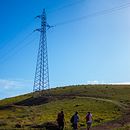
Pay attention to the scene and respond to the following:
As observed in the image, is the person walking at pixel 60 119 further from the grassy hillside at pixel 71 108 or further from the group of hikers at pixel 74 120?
the grassy hillside at pixel 71 108

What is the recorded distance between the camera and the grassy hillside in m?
52.8

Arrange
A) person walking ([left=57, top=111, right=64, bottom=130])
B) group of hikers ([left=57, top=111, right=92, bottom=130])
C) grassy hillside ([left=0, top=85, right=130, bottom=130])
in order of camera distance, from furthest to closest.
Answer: grassy hillside ([left=0, top=85, right=130, bottom=130])
person walking ([left=57, top=111, right=64, bottom=130])
group of hikers ([left=57, top=111, right=92, bottom=130])

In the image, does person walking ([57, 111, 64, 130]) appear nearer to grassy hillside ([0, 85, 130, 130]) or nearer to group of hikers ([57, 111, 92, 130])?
group of hikers ([57, 111, 92, 130])

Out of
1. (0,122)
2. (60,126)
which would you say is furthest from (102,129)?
(0,122)

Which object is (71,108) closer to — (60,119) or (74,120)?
(60,119)

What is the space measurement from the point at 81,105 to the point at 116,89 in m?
28.5

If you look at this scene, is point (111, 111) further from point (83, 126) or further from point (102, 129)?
point (102, 129)

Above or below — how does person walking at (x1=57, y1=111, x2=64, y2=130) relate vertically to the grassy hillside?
below

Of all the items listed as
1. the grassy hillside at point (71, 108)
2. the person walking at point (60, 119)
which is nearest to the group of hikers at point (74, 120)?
the person walking at point (60, 119)

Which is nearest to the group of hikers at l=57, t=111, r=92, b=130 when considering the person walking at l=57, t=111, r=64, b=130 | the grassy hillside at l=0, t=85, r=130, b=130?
the person walking at l=57, t=111, r=64, b=130

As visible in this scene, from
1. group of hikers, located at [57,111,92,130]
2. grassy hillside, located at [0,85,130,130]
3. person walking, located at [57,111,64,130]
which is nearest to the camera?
group of hikers, located at [57,111,92,130]

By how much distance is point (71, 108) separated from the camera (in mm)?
69875

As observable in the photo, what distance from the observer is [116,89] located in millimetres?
100000

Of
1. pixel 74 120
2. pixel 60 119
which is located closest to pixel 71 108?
pixel 60 119
